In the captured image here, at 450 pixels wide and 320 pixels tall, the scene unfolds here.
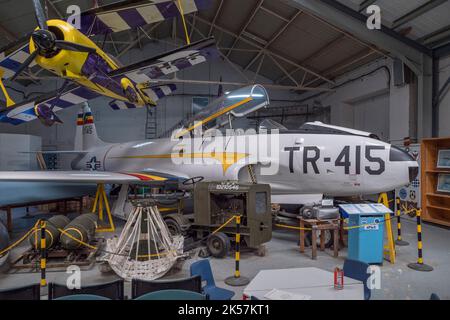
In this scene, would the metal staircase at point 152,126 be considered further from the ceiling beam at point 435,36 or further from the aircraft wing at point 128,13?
the ceiling beam at point 435,36

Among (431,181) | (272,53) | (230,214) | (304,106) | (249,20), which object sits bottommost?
(230,214)

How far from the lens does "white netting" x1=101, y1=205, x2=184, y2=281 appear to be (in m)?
4.04

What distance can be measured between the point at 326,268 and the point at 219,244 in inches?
67.5

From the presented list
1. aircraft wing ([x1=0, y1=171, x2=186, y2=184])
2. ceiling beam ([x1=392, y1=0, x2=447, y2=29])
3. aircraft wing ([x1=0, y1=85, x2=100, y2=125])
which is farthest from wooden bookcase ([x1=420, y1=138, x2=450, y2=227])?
aircraft wing ([x1=0, y1=85, x2=100, y2=125])

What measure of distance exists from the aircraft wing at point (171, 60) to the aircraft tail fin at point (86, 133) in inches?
206

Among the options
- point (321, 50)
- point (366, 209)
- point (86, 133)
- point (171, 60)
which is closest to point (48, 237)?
point (171, 60)

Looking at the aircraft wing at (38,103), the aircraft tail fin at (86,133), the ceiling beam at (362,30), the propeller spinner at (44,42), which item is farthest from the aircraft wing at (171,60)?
the aircraft tail fin at (86,133)

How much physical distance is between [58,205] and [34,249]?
5.52 meters

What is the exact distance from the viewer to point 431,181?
314 inches

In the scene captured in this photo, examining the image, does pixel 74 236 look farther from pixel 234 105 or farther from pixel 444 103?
pixel 444 103

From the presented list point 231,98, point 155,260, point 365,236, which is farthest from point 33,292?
point 231,98

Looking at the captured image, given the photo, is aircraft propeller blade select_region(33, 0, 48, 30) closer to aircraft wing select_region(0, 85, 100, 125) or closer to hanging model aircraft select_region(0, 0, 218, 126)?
hanging model aircraft select_region(0, 0, 218, 126)

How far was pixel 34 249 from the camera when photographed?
196 inches

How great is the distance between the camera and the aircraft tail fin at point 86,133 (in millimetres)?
11242
